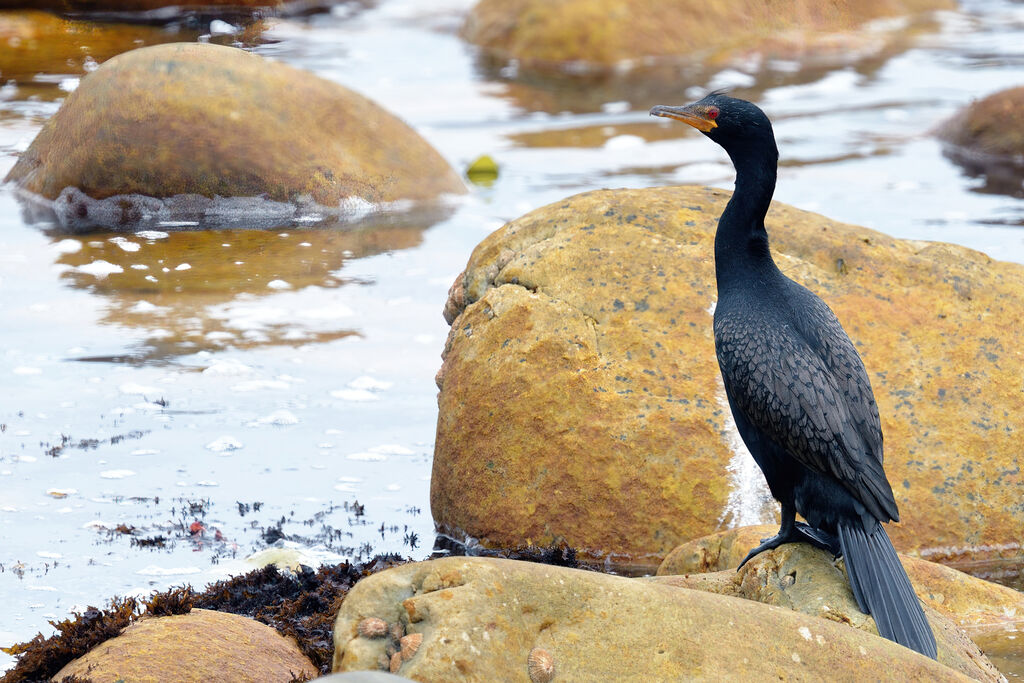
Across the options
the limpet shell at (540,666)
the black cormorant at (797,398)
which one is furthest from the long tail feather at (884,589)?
the limpet shell at (540,666)

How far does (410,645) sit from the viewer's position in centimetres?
307

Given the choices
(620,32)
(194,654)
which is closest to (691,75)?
(620,32)

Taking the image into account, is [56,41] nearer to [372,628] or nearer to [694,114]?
[694,114]

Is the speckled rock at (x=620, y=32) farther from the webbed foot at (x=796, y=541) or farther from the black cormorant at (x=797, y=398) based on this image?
the webbed foot at (x=796, y=541)

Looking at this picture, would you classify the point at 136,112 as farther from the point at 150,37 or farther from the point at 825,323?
the point at 825,323

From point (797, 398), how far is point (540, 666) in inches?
53.6

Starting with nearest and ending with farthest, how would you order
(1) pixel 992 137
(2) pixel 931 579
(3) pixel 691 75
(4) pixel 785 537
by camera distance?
(4) pixel 785 537 < (2) pixel 931 579 < (1) pixel 992 137 < (3) pixel 691 75

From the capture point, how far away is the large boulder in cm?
518

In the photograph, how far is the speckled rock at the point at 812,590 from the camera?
12.5 ft

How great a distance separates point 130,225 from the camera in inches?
361

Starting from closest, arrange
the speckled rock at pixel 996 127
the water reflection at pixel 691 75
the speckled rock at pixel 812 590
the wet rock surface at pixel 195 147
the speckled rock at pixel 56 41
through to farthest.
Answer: the speckled rock at pixel 812 590, the speckled rock at pixel 56 41, the wet rock surface at pixel 195 147, the speckled rock at pixel 996 127, the water reflection at pixel 691 75

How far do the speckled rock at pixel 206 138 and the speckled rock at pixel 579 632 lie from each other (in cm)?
670

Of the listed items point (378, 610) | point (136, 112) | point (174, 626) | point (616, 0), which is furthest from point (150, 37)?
point (616, 0)

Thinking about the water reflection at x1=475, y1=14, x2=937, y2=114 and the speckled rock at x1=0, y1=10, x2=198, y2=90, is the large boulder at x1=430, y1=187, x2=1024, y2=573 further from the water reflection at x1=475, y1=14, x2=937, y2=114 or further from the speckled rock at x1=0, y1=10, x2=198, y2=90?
the water reflection at x1=475, y1=14, x2=937, y2=114
